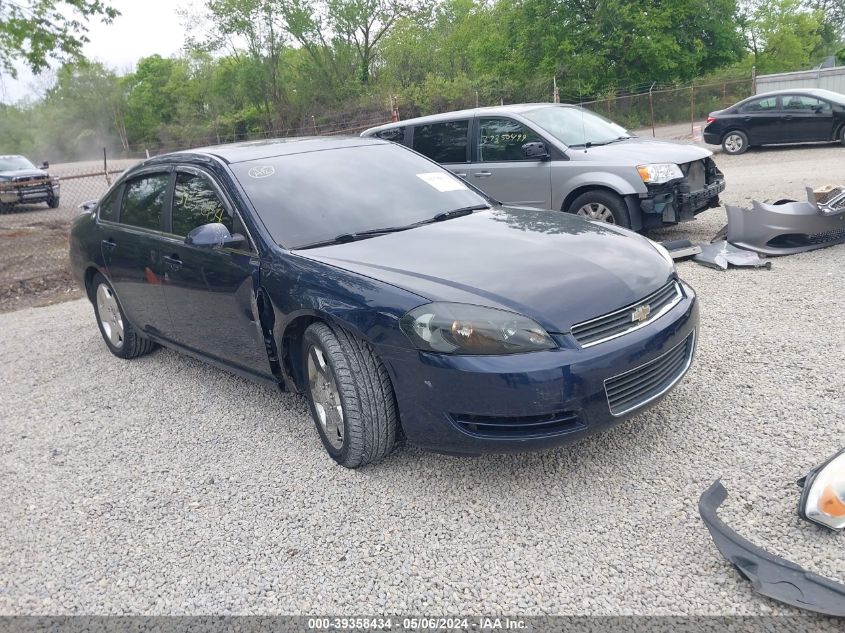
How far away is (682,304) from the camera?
3469mm

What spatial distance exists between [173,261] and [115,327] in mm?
→ 1577

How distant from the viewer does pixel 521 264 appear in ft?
10.8

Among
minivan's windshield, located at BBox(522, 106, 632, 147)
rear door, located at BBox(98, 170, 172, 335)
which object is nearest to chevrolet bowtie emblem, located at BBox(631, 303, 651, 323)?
rear door, located at BBox(98, 170, 172, 335)

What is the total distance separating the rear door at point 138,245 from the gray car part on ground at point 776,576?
367 centimetres

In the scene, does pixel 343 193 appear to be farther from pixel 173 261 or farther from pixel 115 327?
pixel 115 327

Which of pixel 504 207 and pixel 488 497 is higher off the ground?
pixel 504 207

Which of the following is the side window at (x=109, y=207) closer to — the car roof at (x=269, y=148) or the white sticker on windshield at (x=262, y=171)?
the car roof at (x=269, y=148)

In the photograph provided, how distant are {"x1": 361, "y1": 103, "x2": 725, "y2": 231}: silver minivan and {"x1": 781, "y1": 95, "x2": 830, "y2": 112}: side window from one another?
9660 mm

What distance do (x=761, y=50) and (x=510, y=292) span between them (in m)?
60.6

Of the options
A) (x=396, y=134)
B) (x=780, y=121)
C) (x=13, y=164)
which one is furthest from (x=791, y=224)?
(x=13, y=164)

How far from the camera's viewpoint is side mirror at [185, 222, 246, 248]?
148 inches

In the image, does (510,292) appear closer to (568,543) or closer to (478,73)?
(568,543)

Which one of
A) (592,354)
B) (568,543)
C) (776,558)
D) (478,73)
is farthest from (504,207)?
(478,73)

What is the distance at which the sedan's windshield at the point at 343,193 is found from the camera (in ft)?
12.8
